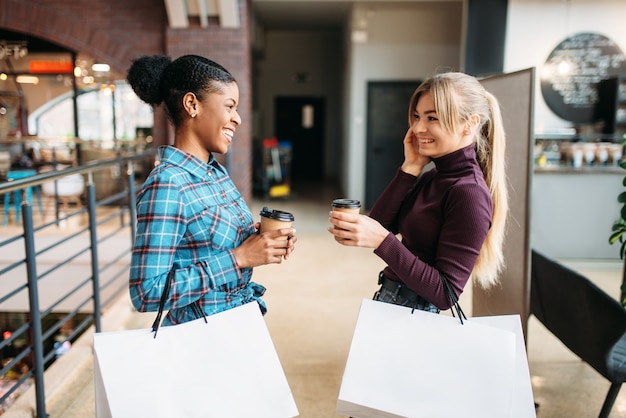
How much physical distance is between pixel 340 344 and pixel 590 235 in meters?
2.95

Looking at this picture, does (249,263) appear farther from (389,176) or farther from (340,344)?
(389,176)

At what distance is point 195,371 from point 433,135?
893 millimetres

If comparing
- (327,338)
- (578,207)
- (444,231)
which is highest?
(444,231)

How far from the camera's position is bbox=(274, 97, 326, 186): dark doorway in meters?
12.6

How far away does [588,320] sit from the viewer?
2.09 m

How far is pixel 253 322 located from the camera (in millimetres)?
1269

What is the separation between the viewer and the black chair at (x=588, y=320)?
6.48 feet

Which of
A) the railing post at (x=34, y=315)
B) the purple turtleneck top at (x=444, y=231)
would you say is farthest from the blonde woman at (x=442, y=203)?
the railing post at (x=34, y=315)

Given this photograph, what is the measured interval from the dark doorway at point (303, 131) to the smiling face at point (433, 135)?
1075 cm

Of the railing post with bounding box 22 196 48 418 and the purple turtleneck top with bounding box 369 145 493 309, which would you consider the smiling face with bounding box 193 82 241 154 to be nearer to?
the purple turtleneck top with bounding box 369 145 493 309

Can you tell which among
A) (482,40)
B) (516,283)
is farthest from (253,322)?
(482,40)

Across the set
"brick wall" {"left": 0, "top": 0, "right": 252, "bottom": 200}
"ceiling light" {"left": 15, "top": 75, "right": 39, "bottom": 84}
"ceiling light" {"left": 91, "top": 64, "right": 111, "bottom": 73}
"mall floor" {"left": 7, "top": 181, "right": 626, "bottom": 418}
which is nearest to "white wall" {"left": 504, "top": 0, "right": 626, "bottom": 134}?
"mall floor" {"left": 7, "top": 181, "right": 626, "bottom": 418}

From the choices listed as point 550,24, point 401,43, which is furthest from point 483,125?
point 401,43

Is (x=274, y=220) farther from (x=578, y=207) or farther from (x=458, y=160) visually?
(x=578, y=207)
